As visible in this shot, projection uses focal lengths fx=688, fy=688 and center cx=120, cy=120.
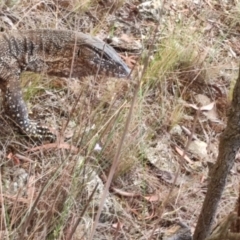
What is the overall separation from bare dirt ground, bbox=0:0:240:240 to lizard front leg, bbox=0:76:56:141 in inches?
3.0

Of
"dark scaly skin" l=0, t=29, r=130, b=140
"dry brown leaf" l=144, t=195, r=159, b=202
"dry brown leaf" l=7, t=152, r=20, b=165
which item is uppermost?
"dark scaly skin" l=0, t=29, r=130, b=140

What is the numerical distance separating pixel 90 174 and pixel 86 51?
1.44 meters

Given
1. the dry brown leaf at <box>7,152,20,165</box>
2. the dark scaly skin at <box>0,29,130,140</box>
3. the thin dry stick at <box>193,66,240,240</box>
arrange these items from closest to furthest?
the thin dry stick at <box>193,66,240,240</box> < the dry brown leaf at <box>7,152,20,165</box> < the dark scaly skin at <box>0,29,130,140</box>

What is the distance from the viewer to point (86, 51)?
4.56 meters

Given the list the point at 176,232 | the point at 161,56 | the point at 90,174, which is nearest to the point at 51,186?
the point at 90,174

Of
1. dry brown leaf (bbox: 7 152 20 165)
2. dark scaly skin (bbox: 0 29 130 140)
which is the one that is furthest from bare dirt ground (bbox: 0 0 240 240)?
dark scaly skin (bbox: 0 29 130 140)

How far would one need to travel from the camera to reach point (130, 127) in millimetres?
4281

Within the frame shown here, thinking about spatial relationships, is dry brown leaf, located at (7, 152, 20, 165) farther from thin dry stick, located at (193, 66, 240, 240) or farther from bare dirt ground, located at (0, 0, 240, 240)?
thin dry stick, located at (193, 66, 240, 240)

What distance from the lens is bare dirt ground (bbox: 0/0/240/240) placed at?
3283 mm

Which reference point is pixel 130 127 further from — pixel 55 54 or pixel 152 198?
pixel 55 54

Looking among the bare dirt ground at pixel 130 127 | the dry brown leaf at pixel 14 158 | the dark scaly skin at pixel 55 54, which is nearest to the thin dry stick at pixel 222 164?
the bare dirt ground at pixel 130 127

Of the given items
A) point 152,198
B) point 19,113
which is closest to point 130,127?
point 152,198

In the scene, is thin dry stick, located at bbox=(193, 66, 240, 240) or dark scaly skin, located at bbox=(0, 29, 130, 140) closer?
thin dry stick, located at bbox=(193, 66, 240, 240)

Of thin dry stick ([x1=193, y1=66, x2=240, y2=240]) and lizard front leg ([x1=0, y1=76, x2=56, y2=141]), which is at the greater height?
thin dry stick ([x1=193, y1=66, x2=240, y2=240])
